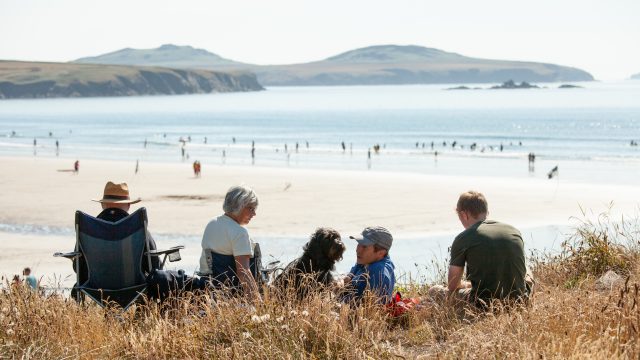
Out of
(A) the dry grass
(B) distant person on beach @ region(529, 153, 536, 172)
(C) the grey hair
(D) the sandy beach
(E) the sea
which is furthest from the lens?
(B) distant person on beach @ region(529, 153, 536, 172)

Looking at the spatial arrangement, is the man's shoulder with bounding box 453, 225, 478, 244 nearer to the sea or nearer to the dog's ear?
the dog's ear

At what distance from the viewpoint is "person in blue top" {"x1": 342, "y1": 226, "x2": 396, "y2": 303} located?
6223 millimetres

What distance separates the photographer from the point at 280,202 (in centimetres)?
2584

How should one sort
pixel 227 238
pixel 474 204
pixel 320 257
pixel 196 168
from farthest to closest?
pixel 196 168
pixel 227 238
pixel 320 257
pixel 474 204

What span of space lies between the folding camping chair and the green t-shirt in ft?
7.53

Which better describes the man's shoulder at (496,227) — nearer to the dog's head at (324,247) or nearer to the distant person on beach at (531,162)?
the dog's head at (324,247)

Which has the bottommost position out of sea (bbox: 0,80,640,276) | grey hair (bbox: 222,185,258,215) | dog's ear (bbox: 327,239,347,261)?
sea (bbox: 0,80,640,276)

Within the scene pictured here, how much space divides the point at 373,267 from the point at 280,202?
19.6m

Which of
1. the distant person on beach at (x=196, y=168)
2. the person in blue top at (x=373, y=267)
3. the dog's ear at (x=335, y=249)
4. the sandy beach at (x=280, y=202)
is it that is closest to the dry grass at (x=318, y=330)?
the person in blue top at (x=373, y=267)

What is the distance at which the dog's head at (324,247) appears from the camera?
619 cm

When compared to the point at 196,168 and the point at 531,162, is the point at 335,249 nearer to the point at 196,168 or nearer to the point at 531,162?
the point at 196,168

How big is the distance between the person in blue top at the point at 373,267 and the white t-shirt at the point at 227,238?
772 millimetres

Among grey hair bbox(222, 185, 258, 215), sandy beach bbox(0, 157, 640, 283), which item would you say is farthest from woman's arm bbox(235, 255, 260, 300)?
sandy beach bbox(0, 157, 640, 283)

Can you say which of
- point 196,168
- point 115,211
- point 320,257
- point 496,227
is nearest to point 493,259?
point 496,227
